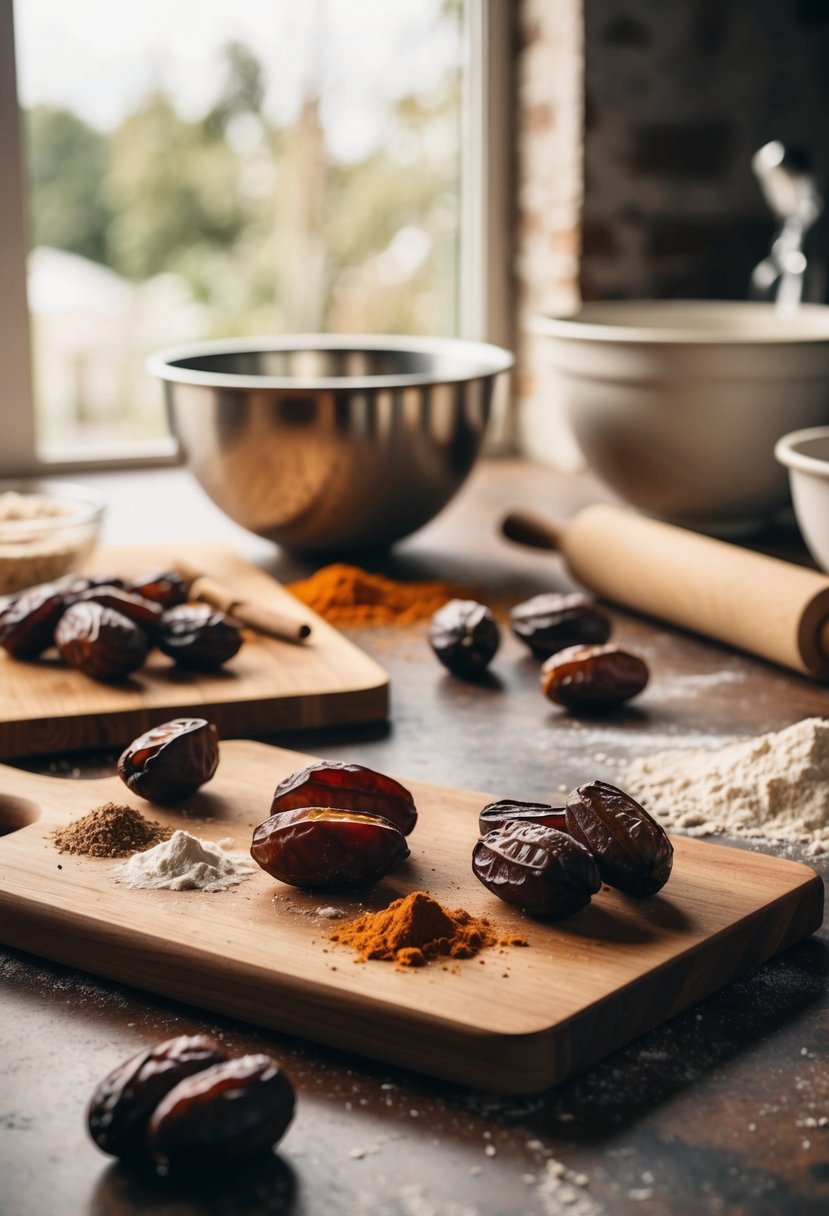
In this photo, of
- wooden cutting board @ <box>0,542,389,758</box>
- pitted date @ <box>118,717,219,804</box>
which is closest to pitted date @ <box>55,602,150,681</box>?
wooden cutting board @ <box>0,542,389,758</box>

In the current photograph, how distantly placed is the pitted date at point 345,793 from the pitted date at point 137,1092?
0.26 metres

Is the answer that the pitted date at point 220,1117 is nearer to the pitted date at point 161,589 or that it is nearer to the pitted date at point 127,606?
the pitted date at point 127,606

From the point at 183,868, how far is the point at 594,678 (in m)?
0.54

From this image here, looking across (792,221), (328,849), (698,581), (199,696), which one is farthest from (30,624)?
(792,221)

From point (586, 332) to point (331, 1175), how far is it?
4.64ft

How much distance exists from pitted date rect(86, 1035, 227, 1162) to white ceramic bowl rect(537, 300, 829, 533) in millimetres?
1331

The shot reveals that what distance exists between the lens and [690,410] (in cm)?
182

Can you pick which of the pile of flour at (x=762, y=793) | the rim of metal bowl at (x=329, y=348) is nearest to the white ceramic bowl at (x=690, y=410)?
the rim of metal bowl at (x=329, y=348)

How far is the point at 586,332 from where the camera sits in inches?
73.4

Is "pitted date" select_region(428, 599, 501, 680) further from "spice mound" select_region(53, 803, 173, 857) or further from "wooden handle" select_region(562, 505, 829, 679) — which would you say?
"spice mound" select_region(53, 803, 173, 857)

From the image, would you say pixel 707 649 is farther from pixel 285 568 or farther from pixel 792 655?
pixel 285 568

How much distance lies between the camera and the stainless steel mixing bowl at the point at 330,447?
1694mm

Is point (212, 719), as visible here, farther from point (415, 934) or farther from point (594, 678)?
point (415, 934)

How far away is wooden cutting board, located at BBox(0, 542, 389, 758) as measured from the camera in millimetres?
1215
